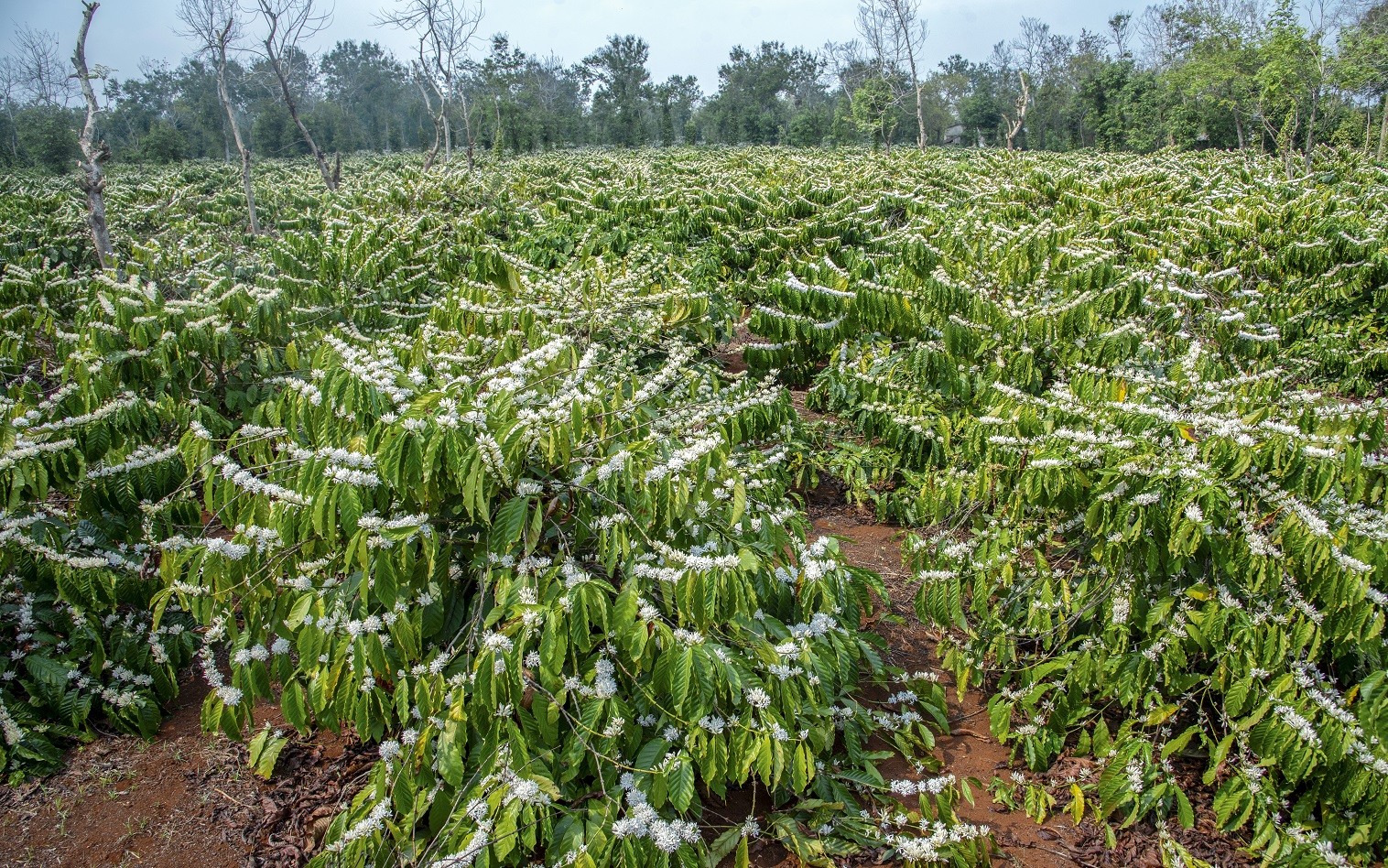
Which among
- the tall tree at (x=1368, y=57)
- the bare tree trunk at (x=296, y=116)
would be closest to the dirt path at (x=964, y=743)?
the bare tree trunk at (x=296, y=116)

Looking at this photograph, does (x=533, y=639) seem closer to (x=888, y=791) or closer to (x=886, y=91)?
(x=888, y=791)

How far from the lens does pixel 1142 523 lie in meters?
2.83

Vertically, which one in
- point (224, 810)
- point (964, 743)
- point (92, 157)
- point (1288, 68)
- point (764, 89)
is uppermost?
point (764, 89)

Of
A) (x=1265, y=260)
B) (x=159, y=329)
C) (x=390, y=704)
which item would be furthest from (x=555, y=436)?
(x=1265, y=260)

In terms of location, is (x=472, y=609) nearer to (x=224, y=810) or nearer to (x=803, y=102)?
(x=224, y=810)

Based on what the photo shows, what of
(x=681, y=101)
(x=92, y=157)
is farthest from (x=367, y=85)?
(x=92, y=157)

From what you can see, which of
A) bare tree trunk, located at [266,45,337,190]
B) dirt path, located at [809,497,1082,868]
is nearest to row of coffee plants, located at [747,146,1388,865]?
dirt path, located at [809,497,1082,868]

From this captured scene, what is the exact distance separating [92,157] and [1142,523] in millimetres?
7934

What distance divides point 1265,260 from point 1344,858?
5.60m

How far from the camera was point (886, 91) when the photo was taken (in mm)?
33344

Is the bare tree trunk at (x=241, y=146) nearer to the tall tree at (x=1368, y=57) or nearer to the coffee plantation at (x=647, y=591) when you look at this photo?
the coffee plantation at (x=647, y=591)

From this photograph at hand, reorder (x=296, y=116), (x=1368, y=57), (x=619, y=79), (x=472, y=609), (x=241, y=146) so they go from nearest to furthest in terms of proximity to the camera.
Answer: (x=472, y=609)
(x=241, y=146)
(x=296, y=116)
(x=1368, y=57)
(x=619, y=79)

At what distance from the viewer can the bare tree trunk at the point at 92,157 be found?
6613mm

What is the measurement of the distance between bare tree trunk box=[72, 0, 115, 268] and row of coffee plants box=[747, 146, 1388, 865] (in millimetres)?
5653
